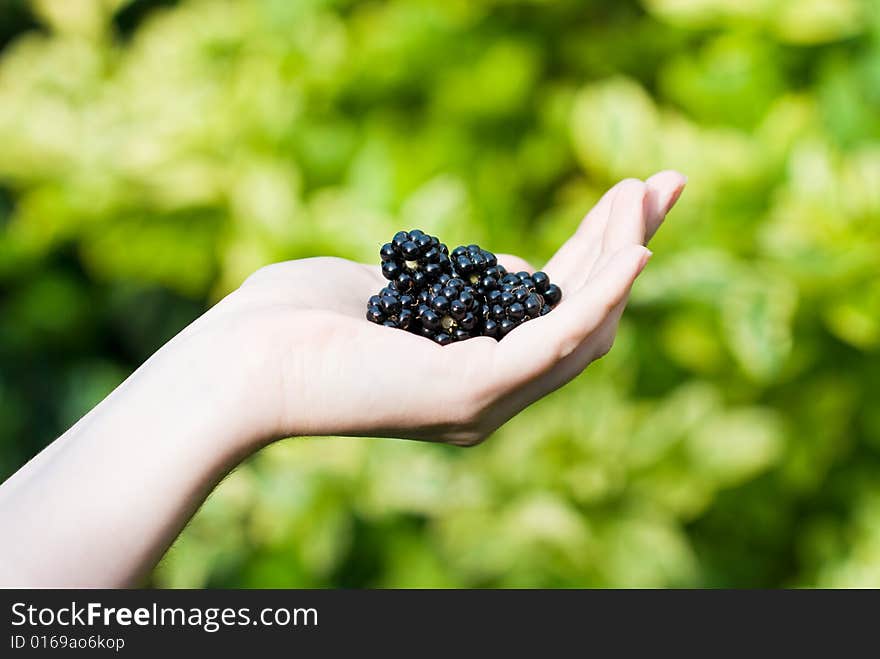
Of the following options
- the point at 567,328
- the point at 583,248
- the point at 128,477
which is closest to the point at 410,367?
the point at 567,328

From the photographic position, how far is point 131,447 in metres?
1.10

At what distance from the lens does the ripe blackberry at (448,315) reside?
139cm

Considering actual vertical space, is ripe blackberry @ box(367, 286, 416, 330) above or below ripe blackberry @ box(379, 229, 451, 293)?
below

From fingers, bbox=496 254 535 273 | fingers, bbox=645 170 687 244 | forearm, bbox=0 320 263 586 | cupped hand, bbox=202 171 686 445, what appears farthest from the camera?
fingers, bbox=496 254 535 273

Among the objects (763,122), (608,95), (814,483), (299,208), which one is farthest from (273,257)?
(814,483)

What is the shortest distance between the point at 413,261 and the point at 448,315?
179 millimetres

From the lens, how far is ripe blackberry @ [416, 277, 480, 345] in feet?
4.56

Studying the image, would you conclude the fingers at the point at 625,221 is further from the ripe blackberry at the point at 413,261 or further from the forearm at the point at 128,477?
A: the forearm at the point at 128,477

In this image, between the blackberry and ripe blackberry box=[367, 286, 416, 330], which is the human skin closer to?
ripe blackberry box=[367, 286, 416, 330]

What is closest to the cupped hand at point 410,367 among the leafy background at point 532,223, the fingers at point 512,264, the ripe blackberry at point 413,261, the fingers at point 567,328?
the fingers at point 567,328

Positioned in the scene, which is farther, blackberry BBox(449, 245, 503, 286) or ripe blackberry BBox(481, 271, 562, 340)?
blackberry BBox(449, 245, 503, 286)

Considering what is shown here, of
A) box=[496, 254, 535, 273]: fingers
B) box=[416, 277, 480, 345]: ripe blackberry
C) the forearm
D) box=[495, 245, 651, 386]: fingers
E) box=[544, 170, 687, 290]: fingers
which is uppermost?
box=[496, 254, 535, 273]: fingers

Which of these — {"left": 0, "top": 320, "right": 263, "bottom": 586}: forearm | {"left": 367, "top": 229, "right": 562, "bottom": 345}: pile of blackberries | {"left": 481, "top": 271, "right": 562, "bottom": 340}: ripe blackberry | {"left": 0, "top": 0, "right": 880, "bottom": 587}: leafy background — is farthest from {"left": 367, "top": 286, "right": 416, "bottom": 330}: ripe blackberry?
{"left": 0, "top": 0, "right": 880, "bottom": 587}: leafy background

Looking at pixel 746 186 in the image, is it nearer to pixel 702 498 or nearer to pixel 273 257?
pixel 702 498
